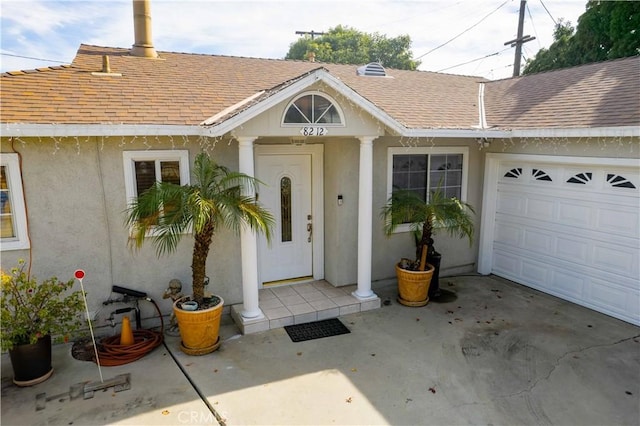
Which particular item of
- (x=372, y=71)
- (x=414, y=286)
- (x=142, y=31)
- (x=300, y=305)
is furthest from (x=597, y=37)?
(x=300, y=305)

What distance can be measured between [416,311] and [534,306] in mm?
2270

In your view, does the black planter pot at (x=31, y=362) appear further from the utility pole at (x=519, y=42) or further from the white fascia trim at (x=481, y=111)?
the utility pole at (x=519, y=42)

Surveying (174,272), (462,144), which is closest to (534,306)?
(462,144)

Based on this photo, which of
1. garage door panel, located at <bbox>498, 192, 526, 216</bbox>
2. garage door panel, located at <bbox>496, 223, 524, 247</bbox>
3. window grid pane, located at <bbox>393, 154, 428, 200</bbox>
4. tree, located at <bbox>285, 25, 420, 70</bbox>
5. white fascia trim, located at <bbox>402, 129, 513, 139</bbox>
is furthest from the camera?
tree, located at <bbox>285, 25, 420, 70</bbox>

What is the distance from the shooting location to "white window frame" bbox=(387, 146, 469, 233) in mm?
8320

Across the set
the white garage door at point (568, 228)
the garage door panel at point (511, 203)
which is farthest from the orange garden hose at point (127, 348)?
the garage door panel at point (511, 203)

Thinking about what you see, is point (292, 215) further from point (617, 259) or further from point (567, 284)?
point (617, 259)

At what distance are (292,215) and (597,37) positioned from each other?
17.3 metres

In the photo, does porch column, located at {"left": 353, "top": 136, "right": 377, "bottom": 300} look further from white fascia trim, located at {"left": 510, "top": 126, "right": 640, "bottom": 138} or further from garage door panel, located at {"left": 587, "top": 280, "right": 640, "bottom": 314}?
garage door panel, located at {"left": 587, "top": 280, "right": 640, "bottom": 314}

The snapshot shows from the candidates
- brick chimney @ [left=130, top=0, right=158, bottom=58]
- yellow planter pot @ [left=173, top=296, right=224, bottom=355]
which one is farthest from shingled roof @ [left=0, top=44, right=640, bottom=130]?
yellow planter pot @ [left=173, top=296, right=224, bottom=355]

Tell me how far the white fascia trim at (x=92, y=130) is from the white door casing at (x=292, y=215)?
6.49ft

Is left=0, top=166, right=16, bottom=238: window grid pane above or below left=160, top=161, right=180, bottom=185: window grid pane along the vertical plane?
below

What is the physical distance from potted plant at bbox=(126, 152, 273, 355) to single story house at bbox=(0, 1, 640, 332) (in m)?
0.63

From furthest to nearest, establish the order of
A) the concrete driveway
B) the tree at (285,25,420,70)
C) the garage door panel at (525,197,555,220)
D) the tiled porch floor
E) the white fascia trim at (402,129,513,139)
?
the tree at (285,25,420,70)
the garage door panel at (525,197,555,220)
the white fascia trim at (402,129,513,139)
the tiled porch floor
the concrete driveway
